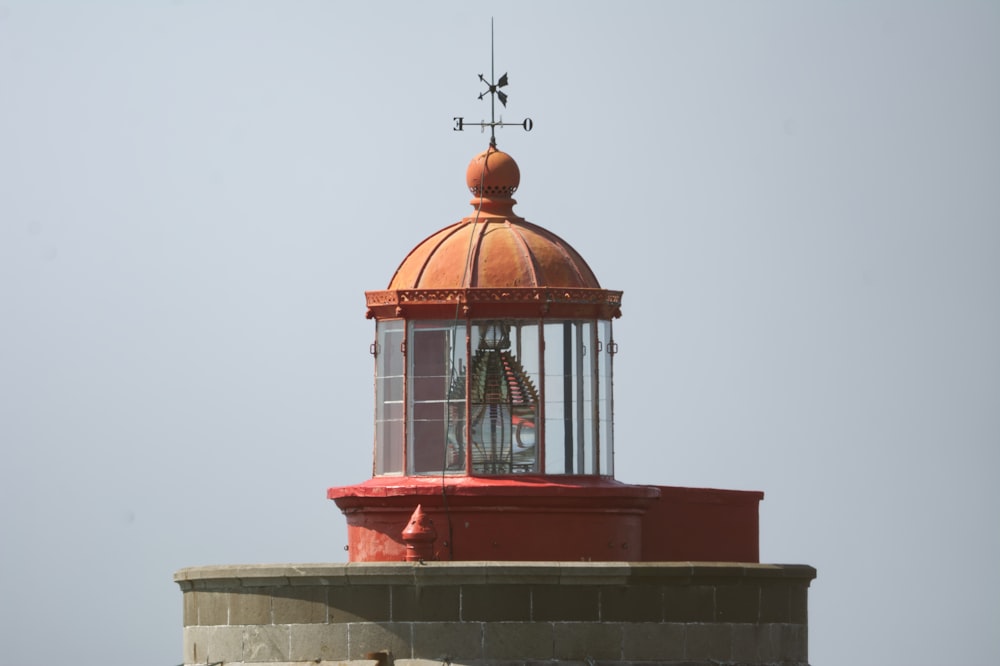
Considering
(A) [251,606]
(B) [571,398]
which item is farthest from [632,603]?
(A) [251,606]

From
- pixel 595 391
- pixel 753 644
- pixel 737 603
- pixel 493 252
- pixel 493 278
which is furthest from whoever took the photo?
pixel 595 391

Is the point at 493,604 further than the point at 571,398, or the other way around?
the point at 571,398

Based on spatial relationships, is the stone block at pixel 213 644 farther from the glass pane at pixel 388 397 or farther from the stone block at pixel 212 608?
the glass pane at pixel 388 397

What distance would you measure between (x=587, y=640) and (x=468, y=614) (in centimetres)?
130

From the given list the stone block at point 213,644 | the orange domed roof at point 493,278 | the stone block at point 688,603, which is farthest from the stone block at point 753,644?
the stone block at point 213,644

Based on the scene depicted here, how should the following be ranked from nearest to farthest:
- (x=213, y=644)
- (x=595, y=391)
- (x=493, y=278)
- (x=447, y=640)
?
1. (x=447, y=640)
2. (x=213, y=644)
3. (x=493, y=278)
4. (x=595, y=391)

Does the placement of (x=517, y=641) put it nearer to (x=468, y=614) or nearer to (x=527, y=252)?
(x=468, y=614)

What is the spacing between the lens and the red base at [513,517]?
29188mm

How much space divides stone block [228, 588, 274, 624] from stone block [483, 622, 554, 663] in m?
2.37

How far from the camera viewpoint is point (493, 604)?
27.2m

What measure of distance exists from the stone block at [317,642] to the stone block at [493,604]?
1.31m

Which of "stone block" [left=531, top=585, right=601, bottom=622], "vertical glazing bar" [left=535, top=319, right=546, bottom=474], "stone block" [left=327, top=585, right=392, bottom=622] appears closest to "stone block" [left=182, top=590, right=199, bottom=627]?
"stone block" [left=327, top=585, right=392, bottom=622]

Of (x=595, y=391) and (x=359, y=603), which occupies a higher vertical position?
(x=595, y=391)

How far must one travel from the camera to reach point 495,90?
3197cm
